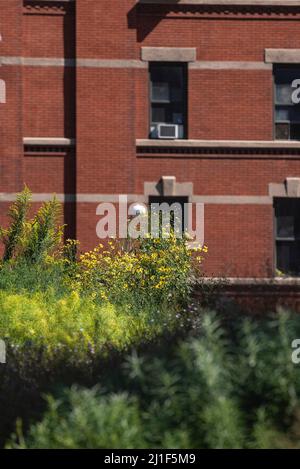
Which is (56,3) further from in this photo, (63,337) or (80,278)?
(63,337)

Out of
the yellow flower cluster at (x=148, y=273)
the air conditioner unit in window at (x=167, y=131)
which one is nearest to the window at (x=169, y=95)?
the air conditioner unit in window at (x=167, y=131)

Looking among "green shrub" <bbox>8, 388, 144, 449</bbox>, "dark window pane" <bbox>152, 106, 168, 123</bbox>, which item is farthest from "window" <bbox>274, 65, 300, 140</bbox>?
"green shrub" <bbox>8, 388, 144, 449</bbox>

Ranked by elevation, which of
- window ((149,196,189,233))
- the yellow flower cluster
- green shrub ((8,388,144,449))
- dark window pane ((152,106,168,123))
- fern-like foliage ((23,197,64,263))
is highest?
dark window pane ((152,106,168,123))

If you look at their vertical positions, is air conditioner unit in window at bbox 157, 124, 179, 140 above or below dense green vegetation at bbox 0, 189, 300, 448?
above

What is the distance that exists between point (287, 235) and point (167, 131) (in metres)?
3.81

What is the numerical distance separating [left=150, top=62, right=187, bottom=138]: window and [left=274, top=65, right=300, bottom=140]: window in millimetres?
2242

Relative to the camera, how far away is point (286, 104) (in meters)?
21.4

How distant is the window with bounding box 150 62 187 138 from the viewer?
69.3ft

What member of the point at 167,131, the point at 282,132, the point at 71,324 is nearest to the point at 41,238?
the point at 167,131

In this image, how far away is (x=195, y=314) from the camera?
11773 millimetres

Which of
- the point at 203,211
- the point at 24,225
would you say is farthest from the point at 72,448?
the point at 203,211

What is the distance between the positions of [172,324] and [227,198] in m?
11.1

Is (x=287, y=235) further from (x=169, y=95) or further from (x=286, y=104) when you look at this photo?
(x=169, y=95)

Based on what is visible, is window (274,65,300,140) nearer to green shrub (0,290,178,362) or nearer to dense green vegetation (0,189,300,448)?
green shrub (0,290,178,362)
